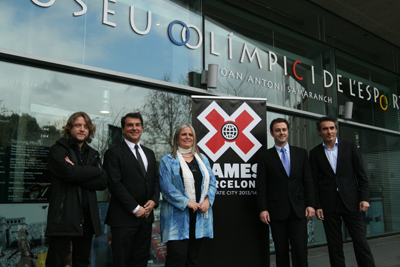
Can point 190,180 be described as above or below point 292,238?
above

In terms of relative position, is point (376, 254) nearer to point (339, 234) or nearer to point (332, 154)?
point (339, 234)

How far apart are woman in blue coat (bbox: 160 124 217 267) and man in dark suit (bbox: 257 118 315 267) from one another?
58 cm

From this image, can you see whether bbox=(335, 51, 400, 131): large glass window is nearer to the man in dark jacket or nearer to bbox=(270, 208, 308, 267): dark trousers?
bbox=(270, 208, 308, 267): dark trousers

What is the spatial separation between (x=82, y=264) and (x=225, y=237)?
4.58 ft

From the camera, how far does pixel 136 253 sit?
9.32ft

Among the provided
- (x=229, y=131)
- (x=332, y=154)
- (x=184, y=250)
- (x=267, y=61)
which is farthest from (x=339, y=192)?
(x=267, y=61)

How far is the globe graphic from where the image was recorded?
3.55 meters

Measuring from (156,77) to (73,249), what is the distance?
2572 mm

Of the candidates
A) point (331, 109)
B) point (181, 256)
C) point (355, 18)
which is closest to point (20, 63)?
point (181, 256)

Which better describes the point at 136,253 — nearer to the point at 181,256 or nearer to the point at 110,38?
the point at 181,256

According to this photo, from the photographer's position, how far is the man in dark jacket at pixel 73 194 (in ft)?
8.24

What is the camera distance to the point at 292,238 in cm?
309

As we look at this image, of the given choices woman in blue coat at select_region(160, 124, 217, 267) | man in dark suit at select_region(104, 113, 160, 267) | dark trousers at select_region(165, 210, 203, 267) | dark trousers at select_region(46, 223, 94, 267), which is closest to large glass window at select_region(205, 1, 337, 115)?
woman in blue coat at select_region(160, 124, 217, 267)

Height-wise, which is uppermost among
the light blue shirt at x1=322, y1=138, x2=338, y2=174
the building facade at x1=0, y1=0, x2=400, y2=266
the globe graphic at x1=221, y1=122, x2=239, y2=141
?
the building facade at x1=0, y1=0, x2=400, y2=266
